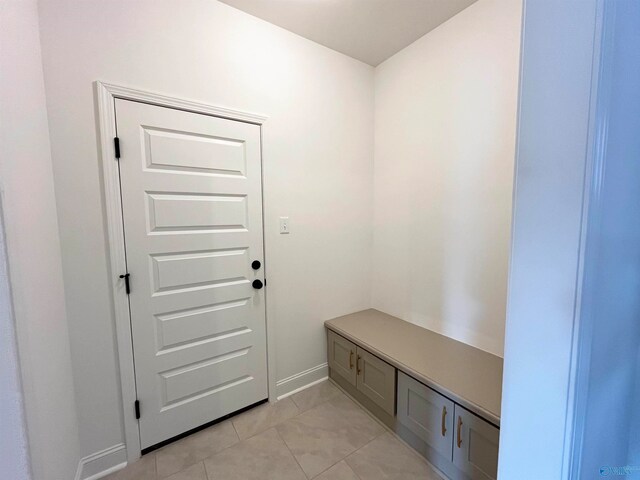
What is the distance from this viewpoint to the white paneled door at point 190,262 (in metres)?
1.50

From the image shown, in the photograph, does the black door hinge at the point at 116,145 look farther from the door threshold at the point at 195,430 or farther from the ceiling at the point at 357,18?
the door threshold at the point at 195,430

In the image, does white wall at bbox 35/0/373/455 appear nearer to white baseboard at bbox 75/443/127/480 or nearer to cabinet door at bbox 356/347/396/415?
white baseboard at bbox 75/443/127/480

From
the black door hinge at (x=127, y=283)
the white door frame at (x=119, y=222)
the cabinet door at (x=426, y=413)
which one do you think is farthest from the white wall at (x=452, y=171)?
the black door hinge at (x=127, y=283)

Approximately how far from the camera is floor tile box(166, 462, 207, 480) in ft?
4.65

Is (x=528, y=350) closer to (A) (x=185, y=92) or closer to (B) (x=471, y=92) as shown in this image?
(B) (x=471, y=92)

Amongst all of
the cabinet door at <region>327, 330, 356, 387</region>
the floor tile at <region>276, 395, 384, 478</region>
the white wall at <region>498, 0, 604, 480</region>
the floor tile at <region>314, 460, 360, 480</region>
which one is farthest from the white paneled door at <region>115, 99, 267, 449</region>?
the white wall at <region>498, 0, 604, 480</region>

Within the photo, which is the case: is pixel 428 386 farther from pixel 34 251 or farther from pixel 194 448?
pixel 34 251

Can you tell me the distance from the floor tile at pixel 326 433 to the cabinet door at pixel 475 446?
0.56 meters

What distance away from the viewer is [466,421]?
1.30 metres

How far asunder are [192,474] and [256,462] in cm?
34

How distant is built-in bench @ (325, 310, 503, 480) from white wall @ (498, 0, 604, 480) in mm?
716

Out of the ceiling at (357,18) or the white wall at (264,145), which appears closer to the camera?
the white wall at (264,145)

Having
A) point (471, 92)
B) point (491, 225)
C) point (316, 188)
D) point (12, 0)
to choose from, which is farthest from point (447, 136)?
point (12, 0)

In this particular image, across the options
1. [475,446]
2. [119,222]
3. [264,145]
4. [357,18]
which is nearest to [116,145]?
[119,222]
